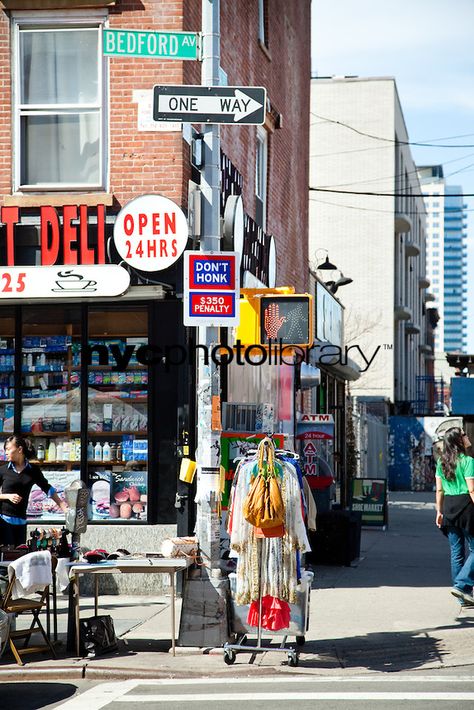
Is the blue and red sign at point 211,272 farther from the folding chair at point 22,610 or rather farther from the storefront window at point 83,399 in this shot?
the storefront window at point 83,399

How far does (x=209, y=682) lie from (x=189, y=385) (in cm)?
528

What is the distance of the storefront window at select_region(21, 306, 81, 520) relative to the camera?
14.3m

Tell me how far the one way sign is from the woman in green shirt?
13.9 feet

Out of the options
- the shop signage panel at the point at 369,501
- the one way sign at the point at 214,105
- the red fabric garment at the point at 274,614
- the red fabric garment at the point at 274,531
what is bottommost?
the shop signage panel at the point at 369,501

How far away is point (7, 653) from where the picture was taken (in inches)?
401

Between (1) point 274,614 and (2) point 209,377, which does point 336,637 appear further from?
(2) point 209,377

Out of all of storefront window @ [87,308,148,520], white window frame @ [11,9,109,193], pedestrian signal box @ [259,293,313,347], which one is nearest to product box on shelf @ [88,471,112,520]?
storefront window @ [87,308,148,520]

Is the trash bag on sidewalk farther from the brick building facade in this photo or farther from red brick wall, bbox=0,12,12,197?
red brick wall, bbox=0,12,12,197

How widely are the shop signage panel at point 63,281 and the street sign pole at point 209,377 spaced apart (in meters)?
3.27

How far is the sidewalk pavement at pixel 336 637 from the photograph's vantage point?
9.45m

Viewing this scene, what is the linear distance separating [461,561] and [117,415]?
4638 millimetres

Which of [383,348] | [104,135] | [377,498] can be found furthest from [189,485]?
[383,348]

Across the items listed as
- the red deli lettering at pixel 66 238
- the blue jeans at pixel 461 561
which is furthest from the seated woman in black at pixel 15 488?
the blue jeans at pixel 461 561

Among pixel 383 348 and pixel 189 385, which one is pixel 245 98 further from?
pixel 383 348
